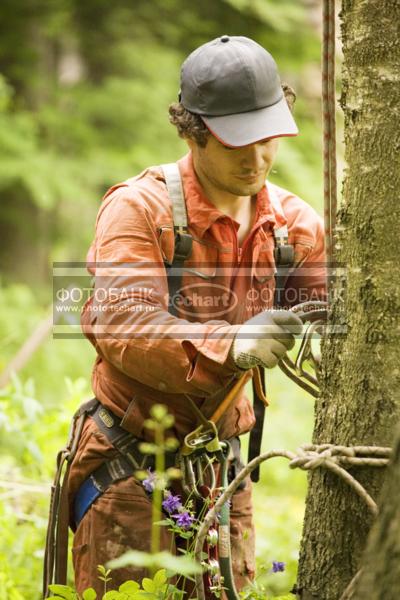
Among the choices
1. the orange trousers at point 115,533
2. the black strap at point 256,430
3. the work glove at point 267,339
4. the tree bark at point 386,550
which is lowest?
the orange trousers at point 115,533

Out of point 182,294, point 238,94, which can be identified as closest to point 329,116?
point 238,94

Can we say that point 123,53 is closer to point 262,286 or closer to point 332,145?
point 262,286

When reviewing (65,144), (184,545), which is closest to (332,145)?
(184,545)

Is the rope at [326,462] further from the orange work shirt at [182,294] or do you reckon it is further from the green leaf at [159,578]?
the orange work shirt at [182,294]

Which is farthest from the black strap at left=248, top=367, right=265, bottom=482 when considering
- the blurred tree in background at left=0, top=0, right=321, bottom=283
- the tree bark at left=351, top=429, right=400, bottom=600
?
the blurred tree in background at left=0, top=0, right=321, bottom=283

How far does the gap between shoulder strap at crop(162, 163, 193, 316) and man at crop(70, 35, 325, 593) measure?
0.02 m

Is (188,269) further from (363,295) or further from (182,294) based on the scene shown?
(363,295)

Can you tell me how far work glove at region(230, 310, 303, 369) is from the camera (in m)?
2.31

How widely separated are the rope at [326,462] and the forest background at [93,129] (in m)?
4.69

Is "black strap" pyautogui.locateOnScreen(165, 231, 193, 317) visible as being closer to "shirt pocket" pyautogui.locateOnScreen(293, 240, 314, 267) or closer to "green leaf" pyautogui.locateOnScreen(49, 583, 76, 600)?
"shirt pocket" pyautogui.locateOnScreen(293, 240, 314, 267)

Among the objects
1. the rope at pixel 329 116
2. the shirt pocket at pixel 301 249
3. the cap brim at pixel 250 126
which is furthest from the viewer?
the shirt pocket at pixel 301 249

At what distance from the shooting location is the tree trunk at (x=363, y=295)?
2.06m

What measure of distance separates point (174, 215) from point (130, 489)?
915 millimetres

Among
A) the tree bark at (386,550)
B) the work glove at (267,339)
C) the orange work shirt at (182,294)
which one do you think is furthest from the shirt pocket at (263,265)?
the tree bark at (386,550)
